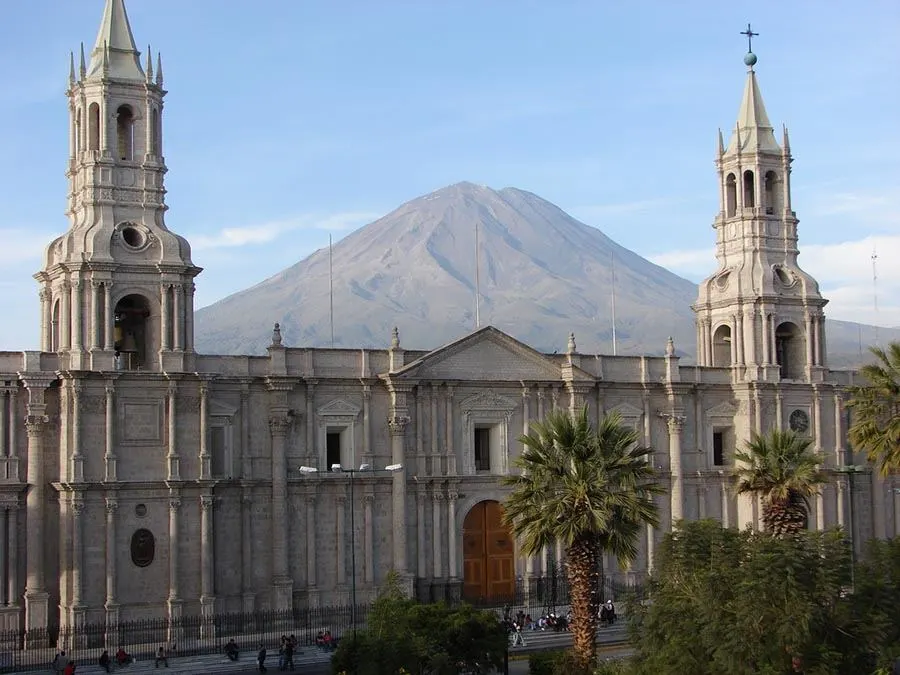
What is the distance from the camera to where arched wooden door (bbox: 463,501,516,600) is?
188ft

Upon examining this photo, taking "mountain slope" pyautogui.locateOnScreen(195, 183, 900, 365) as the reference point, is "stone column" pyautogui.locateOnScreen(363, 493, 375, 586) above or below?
below

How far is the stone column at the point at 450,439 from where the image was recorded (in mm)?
56844

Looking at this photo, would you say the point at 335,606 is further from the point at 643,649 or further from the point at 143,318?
the point at 643,649

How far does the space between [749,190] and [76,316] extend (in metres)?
33.1

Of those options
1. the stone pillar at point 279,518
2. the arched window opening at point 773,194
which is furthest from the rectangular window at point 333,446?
the arched window opening at point 773,194

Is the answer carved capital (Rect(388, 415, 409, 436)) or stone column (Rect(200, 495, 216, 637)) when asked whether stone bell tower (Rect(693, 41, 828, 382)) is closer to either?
carved capital (Rect(388, 415, 409, 436))

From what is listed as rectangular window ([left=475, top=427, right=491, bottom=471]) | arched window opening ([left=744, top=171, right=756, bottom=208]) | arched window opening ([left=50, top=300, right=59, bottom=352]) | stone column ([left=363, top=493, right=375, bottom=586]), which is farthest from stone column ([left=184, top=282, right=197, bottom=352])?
arched window opening ([left=744, top=171, right=756, bottom=208])

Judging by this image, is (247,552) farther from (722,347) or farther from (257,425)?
(722,347)

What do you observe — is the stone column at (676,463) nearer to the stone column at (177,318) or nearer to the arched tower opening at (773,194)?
the arched tower opening at (773,194)

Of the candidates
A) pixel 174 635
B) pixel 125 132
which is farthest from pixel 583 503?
pixel 125 132

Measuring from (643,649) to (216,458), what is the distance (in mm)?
22911

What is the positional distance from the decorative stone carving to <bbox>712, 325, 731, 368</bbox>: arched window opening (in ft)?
96.5

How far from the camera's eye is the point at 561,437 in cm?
3900

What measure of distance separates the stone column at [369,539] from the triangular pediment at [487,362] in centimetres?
539
